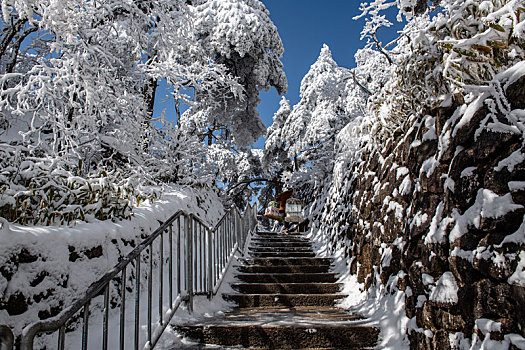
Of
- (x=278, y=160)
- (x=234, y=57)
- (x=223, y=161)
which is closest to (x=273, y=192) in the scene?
(x=278, y=160)

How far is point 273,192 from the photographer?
17625 millimetres

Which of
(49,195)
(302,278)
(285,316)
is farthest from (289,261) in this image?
(49,195)

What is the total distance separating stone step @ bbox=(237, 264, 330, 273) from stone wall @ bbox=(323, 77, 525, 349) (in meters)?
1.63

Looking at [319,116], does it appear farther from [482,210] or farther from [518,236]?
[518,236]

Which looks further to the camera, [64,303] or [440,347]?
[64,303]

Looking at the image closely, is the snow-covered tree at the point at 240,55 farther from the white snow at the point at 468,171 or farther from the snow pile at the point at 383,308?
the white snow at the point at 468,171

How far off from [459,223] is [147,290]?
3.04 metres

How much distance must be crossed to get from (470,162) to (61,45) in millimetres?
3734

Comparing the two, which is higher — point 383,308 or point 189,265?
A: point 189,265

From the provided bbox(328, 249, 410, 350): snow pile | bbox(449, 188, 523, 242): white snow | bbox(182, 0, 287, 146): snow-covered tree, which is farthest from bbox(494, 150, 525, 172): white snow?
bbox(182, 0, 287, 146): snow-covered tree

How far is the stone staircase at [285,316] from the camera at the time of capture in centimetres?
287

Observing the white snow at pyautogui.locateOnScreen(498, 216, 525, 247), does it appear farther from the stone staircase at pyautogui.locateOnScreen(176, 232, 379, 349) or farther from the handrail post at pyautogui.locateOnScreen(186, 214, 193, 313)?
the handrail post at pyautogui.locateOnScreen(186, 214, 193, 313)

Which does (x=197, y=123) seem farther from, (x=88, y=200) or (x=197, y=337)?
(x=197, y=337)

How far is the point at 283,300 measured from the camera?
3.98 metres
